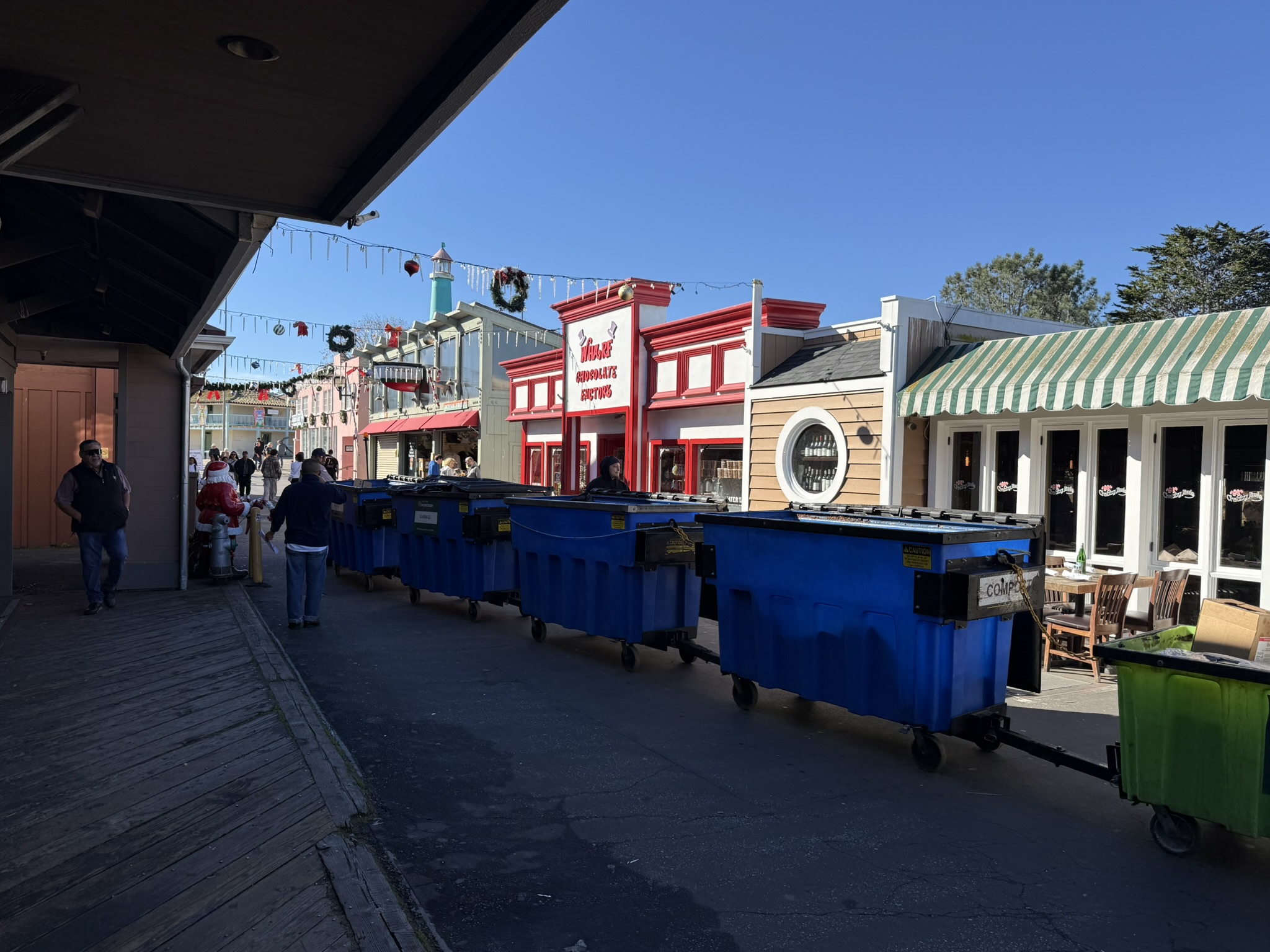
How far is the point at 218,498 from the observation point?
11.1 meters

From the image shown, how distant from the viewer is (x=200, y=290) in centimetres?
759

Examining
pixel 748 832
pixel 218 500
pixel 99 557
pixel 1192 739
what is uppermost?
pixel 218 500

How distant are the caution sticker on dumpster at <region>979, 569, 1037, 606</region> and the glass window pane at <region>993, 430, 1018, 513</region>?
6.21 metres

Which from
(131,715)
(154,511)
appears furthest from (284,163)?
(154,511)

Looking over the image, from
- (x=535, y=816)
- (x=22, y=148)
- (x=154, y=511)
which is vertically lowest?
(x=535, y=816)

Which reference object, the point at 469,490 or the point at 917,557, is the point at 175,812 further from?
the point at 469,490

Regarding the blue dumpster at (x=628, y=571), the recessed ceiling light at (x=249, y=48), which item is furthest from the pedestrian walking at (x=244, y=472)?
the recessed ceiling light at (x=249, y=48)

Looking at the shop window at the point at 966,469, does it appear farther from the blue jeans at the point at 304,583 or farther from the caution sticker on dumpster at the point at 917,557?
the blue jeans at the point at 304,583

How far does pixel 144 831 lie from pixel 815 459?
10774 mm

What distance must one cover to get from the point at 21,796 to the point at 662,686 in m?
4.12

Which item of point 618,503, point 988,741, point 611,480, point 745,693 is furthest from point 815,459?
point 988,741

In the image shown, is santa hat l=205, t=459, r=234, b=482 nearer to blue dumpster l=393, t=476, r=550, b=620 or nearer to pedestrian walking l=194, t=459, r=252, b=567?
pedestrian walking l=194, t=459, r=252, b=567

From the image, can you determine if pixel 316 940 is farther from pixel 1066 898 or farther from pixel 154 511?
pixel 154 511

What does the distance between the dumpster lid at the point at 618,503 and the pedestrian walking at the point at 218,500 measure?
4603 millimetres
